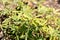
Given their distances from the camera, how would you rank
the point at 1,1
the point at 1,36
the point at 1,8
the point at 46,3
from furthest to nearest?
the point at 46,3, the point at 1,1, the point at 1,8, the point at 1,36

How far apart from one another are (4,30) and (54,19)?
0.83m

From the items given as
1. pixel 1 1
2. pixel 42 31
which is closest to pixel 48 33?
pixel 42 31

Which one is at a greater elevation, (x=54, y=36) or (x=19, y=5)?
(x=19, y=5)

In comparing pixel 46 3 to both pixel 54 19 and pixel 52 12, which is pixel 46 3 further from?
pixel 54 19

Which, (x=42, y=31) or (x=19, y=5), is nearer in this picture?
(x=42, y=31)

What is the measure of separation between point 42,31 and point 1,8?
2.23ft

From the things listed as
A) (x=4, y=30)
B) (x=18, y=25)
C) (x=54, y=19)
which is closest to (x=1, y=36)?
(x=4, y=30)

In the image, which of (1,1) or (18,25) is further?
(1,1)

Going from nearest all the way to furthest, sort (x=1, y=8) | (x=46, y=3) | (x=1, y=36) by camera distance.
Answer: (x=1, y=36) < (x=1, y=8) < (x=46, y=3)

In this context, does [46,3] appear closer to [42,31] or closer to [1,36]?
[42,31]

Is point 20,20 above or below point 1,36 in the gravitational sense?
above

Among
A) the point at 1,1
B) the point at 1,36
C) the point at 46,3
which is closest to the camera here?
the point at 1,36

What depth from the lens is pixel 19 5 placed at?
9.99ft

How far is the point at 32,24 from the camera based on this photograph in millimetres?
2627
